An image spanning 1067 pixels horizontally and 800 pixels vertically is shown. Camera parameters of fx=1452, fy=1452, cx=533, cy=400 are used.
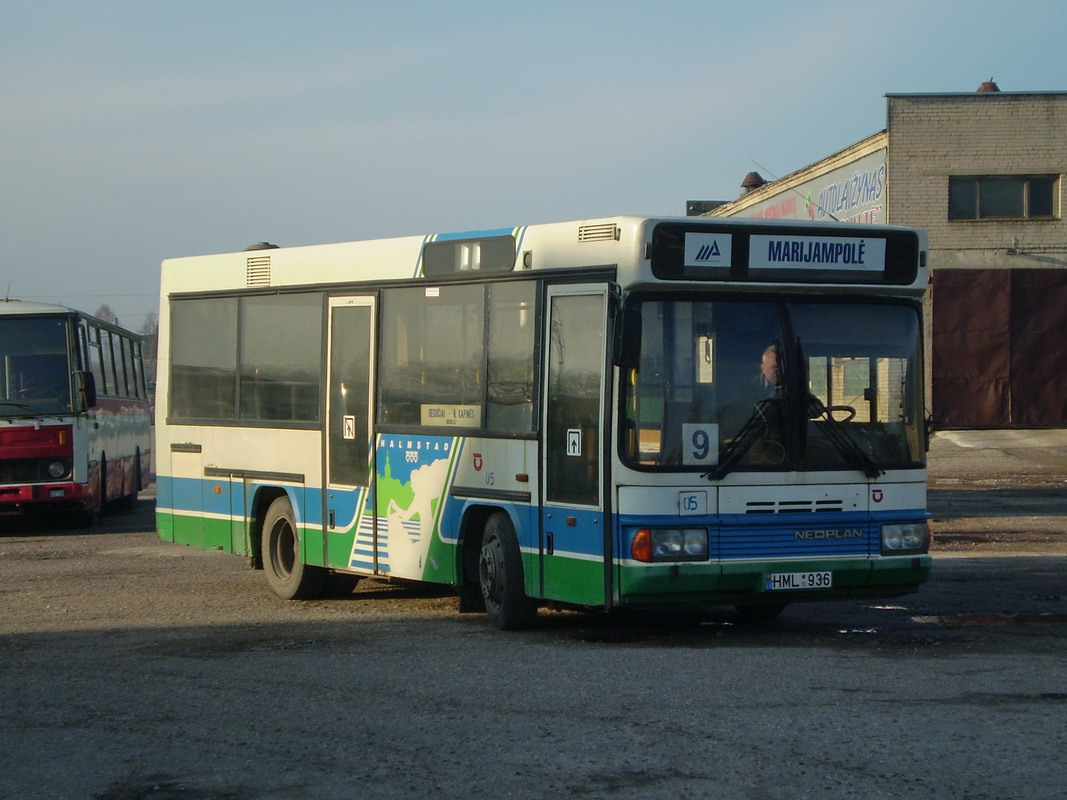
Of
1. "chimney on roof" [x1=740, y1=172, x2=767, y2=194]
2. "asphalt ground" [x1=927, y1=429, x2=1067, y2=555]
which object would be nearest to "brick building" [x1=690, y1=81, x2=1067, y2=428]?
"asphalt ground" [x1=927, y1=429, x2=1067, y2=555]

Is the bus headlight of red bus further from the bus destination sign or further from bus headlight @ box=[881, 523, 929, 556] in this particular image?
the bus destination sign

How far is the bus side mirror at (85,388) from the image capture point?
2138 centimetres

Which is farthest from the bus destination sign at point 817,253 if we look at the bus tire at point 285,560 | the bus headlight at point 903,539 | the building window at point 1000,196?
the building window at point 1000,196

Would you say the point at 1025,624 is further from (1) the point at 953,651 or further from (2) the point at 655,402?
(2) the point at 655,402

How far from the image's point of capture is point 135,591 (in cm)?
1393

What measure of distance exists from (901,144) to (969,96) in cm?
186

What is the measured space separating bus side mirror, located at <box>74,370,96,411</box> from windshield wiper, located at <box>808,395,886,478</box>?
1430cm

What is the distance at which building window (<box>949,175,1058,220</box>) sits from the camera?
112ft

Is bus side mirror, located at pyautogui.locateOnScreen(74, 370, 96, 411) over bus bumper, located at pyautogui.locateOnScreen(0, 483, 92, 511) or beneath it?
over

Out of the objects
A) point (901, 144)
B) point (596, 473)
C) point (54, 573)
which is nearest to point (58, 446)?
point (54, 573)

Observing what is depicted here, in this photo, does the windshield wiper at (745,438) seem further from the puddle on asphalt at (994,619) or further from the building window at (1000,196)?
the building window at (1000,196)

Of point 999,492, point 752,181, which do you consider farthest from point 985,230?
point 752,181

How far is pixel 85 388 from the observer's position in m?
21.4

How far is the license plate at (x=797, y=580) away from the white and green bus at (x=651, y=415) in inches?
0.6
